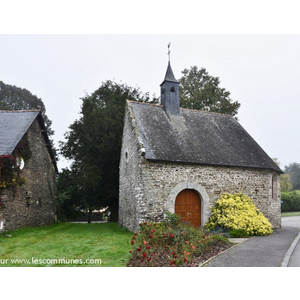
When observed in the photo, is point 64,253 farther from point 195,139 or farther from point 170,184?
point 195,139

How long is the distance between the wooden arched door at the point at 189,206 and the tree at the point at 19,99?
23.4m

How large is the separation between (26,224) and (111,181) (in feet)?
22.2

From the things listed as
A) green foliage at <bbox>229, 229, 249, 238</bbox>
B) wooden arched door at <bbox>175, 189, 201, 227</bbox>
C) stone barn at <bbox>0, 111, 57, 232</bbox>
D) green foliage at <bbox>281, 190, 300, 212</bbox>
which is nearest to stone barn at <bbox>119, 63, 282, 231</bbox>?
wooden arched door at <bbox>175, 189, 201, 227</bbox>

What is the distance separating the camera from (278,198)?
15.5 metres

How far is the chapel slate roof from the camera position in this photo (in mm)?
12805

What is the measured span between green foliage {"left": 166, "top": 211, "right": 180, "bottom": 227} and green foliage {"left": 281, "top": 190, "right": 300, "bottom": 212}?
22.9 meters

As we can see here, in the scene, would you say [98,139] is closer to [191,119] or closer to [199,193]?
[191,119]

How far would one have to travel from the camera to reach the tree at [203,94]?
974 inches

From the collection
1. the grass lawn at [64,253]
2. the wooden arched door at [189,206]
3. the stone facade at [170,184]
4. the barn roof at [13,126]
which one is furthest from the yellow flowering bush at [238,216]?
the barn roof at [13,126]

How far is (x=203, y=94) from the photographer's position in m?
24.9

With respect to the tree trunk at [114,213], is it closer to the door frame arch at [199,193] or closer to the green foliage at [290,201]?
the door frame arch at [199,193]

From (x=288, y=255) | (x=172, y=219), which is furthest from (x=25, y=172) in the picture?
(x=288, y=255)

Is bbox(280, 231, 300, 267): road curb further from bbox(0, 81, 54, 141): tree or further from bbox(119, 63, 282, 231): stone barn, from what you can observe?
bbox(0, 81, 54, 141): tree

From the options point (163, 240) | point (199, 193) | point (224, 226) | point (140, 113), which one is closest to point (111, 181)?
point (140, 113)
